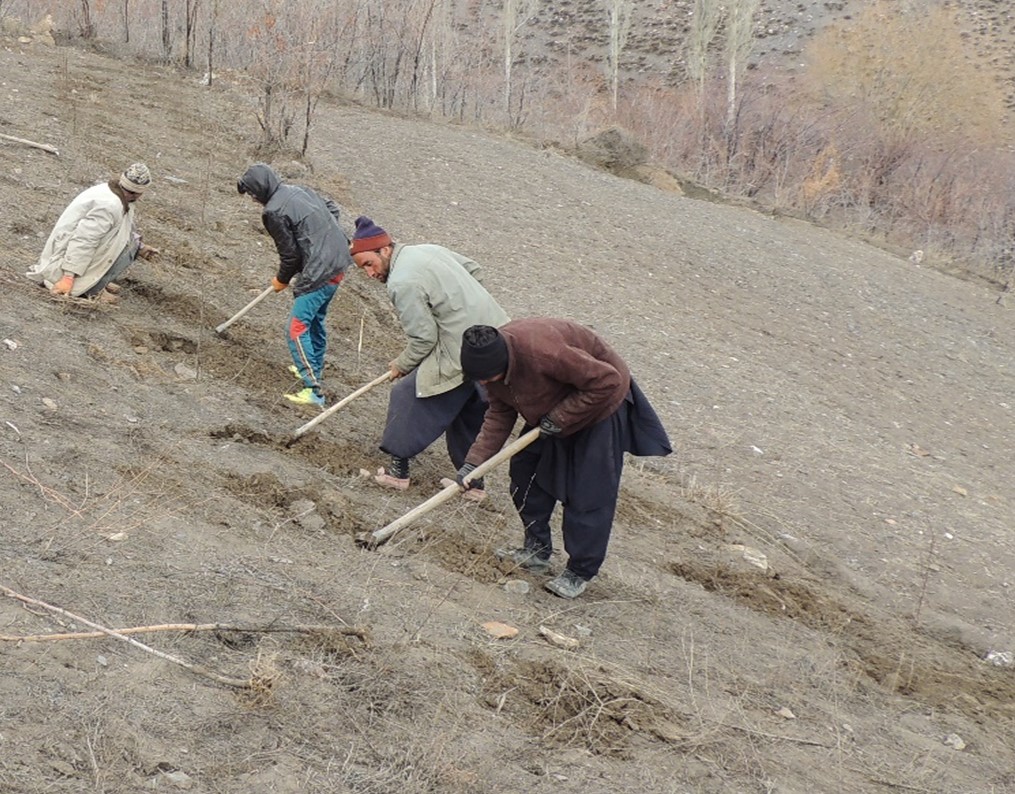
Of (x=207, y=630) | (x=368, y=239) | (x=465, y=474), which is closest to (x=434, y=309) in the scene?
(x=368, y=239)

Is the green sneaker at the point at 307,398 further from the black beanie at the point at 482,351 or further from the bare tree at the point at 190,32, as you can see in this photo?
the bare tree at the point at 190,32

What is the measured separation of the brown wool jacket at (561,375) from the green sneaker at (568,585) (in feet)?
2.51

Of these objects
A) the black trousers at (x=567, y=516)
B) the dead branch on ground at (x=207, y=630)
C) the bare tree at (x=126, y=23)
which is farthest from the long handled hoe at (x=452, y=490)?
the bare tree at (x=126, y=23)

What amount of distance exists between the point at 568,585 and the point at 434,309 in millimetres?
1541

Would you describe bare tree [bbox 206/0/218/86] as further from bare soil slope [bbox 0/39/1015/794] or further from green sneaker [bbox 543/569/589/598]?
green sneaker [bbox 543/569/589/598]

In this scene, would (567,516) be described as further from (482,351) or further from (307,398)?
(307,398)

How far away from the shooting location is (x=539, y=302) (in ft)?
33.9

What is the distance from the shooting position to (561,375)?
4.26 metres

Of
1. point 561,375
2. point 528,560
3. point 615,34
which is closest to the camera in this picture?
point 561,375

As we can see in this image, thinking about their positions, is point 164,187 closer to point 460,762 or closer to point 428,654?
point 428,654

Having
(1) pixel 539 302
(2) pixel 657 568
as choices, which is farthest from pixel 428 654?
(1) pixel 539 302

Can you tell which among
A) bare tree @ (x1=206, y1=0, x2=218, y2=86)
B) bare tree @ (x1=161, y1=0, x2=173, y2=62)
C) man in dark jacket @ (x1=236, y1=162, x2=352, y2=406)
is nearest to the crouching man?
man in dark jacket @ (x1=236, y1=162, x2=352, y2=406)

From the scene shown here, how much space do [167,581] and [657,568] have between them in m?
2.72

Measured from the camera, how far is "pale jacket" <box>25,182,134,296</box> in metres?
6.30
